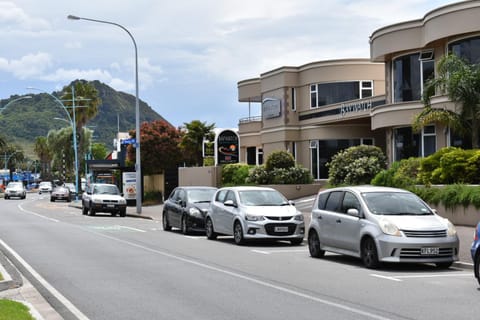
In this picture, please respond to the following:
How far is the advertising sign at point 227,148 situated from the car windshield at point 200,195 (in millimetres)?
19170

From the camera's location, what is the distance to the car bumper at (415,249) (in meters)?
13.9

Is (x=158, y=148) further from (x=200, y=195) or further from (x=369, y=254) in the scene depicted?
(x=369, y=254)

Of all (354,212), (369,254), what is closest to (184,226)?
(354,212)

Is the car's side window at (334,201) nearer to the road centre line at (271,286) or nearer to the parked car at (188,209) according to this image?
the road centre line at (271,286)

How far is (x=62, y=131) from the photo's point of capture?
93875 mm

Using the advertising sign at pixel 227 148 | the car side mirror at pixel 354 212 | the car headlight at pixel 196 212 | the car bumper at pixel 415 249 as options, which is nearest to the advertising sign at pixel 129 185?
the advertising sign at pixel 227 148

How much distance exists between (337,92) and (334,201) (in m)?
28.3

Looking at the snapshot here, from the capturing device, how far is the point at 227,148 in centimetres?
4500

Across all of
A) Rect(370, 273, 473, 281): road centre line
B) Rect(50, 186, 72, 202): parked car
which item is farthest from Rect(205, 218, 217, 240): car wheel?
Rect(50, 186, 72, 202): parked car

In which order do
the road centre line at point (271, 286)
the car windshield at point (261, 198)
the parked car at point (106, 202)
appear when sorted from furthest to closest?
the parked car at point (106, 202) < the car windshield at point (261, 198) < the road centre line at point (271, 286)

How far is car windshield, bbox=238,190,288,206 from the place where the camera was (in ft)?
68.7

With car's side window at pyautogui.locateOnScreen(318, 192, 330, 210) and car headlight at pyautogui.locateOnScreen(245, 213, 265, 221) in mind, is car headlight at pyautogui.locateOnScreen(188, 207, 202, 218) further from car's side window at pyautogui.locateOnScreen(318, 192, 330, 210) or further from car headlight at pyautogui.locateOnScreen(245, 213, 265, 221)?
car's side window at pyautogui.locateOnScreen(318, 192, 330, 210)

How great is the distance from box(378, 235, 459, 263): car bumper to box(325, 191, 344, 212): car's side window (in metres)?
2.17

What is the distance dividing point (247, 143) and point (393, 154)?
1852cm
